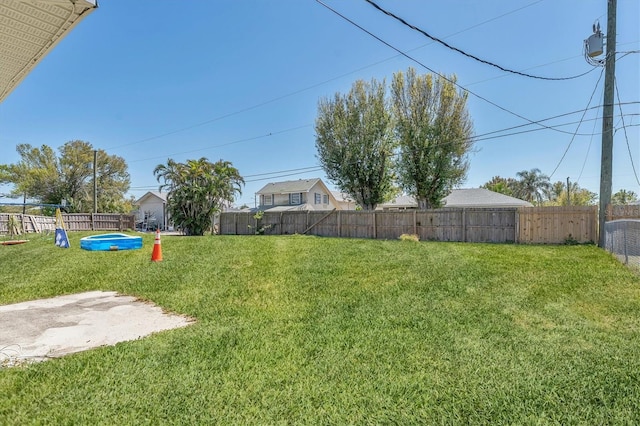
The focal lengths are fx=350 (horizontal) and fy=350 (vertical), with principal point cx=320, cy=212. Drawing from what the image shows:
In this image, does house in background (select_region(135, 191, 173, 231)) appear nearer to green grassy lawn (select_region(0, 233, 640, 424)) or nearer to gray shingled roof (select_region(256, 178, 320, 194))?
gray shingled roof (select_region(256, 178, 320, 194))

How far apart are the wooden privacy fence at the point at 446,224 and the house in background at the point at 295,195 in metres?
10.4

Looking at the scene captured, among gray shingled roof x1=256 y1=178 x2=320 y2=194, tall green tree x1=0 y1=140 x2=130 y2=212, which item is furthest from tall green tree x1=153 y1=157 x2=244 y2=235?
tall green tree x1=0 y1=140 x2=130 y2=212

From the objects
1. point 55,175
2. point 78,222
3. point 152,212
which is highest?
point 55,175

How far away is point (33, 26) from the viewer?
6.69 ft

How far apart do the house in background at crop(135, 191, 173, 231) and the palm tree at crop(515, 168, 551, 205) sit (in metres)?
43.1

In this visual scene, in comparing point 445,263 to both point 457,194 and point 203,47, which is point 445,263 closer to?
point 203,47

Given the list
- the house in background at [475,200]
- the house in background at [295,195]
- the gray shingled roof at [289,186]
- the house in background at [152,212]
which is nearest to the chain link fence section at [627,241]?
the house in background at [475,200]

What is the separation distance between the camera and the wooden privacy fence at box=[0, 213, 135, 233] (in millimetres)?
19020

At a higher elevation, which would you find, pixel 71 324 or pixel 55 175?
pixel 55 175

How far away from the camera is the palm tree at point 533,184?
4438 centimetres

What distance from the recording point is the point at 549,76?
10.9 metres

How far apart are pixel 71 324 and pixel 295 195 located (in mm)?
27860

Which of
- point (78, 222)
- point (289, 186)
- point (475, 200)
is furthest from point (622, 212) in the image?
point (78, 222)

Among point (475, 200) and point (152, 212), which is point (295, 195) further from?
point (152, 212)
